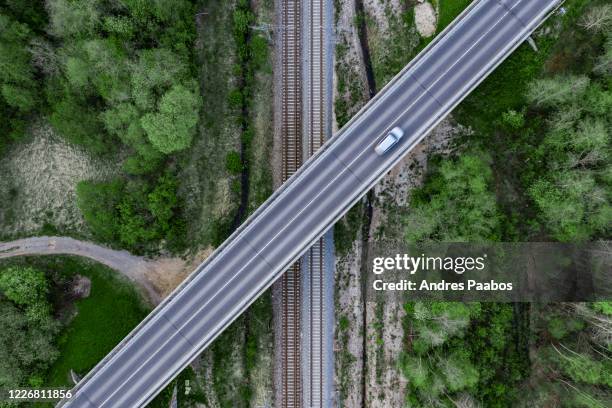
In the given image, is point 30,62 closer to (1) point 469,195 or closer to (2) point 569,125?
(1) point 469,195

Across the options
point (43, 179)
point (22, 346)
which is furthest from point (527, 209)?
point (22, 346)

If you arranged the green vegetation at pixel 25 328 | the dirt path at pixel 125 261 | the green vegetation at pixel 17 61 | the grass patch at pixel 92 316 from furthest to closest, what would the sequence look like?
the dirt path at pixel 125 261, the grass patch at pixel 92 316, the green vegetation at pixel 25 328, the green vegetation at pixel 17 61

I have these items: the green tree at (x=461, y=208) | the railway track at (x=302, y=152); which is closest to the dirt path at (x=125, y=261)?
the railway track at (x=302, y=152)

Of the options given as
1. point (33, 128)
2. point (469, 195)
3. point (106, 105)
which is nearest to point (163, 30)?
point (106, 105)

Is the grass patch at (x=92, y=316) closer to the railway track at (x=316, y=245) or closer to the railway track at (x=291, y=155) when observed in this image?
the railway track at (x=291, y=155)

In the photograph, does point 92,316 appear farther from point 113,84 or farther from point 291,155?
point 291,155

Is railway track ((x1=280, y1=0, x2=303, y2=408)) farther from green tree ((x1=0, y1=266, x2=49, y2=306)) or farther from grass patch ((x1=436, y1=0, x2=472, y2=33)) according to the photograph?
green tree ((x1=0, y1=266, x2=49, y2=306))
